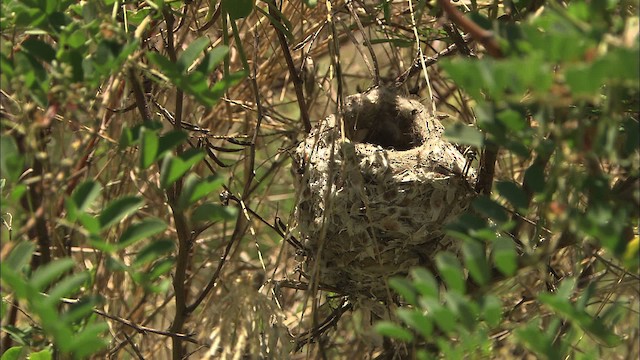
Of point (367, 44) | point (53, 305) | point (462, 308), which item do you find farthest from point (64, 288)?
point (367, 44)

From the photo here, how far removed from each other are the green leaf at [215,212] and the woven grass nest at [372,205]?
2.05ft

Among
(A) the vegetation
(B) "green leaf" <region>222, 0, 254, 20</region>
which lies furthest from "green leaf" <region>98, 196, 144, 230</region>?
(B) "green leaf" <region>222, 0, 254, 20</region>

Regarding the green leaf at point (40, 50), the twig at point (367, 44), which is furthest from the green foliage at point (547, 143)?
the twig at point (367, 44)

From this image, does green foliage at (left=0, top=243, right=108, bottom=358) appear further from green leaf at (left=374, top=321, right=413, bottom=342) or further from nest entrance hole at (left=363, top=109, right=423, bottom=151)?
nest entrance hole at (left=363, top=109, right=423, bottom=151)

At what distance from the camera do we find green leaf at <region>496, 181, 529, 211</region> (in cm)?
133

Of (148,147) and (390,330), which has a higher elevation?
(148,147)

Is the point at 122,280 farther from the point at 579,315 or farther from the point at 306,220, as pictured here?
the point at 579,315

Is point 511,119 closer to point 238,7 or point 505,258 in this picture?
point 505,258

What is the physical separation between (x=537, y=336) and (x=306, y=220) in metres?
0.96

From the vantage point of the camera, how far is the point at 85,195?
4.18ft

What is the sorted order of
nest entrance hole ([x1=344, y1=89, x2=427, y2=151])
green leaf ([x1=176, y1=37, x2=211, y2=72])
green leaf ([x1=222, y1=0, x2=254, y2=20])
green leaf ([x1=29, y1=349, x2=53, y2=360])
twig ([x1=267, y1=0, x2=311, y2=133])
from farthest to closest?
nest entrance hole ([x1=344, y1=89, x2=427, y2=151]) < twig ([x1=267, y1=0, x2=311, y2=133]) < green leaf ([x1=222, y1=0, x2=254, y2=20]) < green leaf ([x1=29, y1=349, x2=53, y2=360]) < green leaf ([x1=176, y1=37, x2=211, y2=72])

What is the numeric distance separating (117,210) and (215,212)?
13cm

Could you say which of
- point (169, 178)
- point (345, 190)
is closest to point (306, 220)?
point (345, 190)

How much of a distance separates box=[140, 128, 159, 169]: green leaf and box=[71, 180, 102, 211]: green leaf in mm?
78
